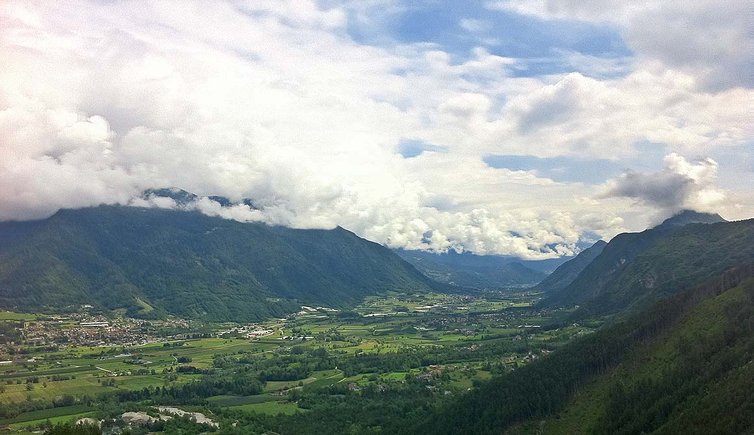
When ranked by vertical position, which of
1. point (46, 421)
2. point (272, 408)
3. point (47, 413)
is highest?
point (46, 421)

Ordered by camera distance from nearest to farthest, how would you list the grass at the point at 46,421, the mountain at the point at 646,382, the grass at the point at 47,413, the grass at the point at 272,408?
the mountain at the point at 646,382 → the grass at the point at 46,421 → the grass at the point at 47,413 → the grass at the point at 272,408

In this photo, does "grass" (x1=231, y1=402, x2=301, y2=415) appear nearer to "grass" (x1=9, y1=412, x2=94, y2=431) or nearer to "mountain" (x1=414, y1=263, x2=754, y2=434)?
"mountain" (x1=414, y1=263, x2=754, y2=434)

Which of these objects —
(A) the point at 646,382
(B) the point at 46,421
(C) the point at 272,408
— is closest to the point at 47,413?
(B) the point at 46,421

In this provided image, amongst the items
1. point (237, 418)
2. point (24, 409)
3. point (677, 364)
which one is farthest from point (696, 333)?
point (24, 409)

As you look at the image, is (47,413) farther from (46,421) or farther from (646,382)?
(646,382)

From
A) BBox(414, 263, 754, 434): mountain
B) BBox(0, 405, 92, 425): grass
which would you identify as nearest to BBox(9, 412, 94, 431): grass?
BBox(0, 405, 92, 425): grass

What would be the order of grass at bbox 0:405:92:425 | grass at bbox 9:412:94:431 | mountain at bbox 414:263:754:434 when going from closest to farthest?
1. mountain at bbox 414:263:754:434
2. grass at bbox 9:412:94:431
3. grass at bbox 0:405:92:425

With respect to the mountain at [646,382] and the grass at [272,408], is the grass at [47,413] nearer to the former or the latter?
the grass at [272,408]

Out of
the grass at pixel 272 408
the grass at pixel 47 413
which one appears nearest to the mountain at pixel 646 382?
the grass at pixel 272 408

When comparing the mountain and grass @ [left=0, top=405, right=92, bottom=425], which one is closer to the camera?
the mountain
